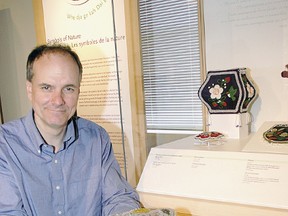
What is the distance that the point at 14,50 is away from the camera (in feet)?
7.94

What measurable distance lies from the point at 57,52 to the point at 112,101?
718mm

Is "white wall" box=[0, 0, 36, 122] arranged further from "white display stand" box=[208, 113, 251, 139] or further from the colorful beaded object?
the colorful beaded object

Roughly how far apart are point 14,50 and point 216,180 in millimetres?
1915

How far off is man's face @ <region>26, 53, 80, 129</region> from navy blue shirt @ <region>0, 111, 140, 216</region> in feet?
0.27

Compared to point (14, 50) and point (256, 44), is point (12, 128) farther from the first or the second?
point (14, 50)

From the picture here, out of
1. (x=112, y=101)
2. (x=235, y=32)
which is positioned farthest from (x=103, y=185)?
(x=235, y=32)

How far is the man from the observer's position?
1060 mm

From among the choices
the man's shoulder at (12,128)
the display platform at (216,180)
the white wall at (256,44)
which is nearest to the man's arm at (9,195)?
the man's shoulder at (12,128)

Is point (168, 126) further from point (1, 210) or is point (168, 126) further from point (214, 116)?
point (1, 210)

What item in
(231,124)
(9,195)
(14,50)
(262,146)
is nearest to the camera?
(9,195)

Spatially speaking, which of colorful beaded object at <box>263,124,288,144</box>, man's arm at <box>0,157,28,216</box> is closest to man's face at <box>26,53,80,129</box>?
man's arm at <box>0,157,28,216</box>

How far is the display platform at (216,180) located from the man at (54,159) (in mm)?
149

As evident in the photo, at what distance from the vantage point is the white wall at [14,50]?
7.62ft

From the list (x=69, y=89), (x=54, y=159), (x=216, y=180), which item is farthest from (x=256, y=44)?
(x=54, y=159)
